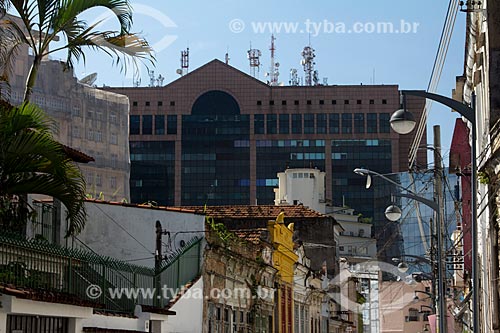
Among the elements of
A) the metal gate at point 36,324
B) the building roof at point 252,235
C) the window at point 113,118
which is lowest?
the metal gate at point 36,324

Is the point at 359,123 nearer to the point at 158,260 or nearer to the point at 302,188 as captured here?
the point at 302,188

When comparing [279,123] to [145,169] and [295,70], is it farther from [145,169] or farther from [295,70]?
[145,169]

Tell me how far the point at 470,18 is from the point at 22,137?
15.8m

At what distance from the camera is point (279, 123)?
166 metres

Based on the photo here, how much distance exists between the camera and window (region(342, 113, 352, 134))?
166375 mm

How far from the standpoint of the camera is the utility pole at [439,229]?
2938 cm

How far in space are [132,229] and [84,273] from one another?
816cm

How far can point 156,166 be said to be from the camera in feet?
546

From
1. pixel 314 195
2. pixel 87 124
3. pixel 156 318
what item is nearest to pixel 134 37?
pixel 156 318

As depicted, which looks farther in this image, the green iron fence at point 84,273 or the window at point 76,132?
the window at point 76,132

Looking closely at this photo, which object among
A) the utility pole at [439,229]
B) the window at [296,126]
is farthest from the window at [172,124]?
the utility pole at [439,229]

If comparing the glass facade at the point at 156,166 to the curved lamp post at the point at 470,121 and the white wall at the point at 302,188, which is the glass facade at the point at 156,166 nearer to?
the white wall at the point at 302,188

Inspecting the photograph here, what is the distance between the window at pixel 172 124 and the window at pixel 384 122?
33555 mm

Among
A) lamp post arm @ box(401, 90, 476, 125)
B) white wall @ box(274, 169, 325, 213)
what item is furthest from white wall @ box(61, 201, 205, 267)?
white wall @ box(274, 169, 325, 213)
